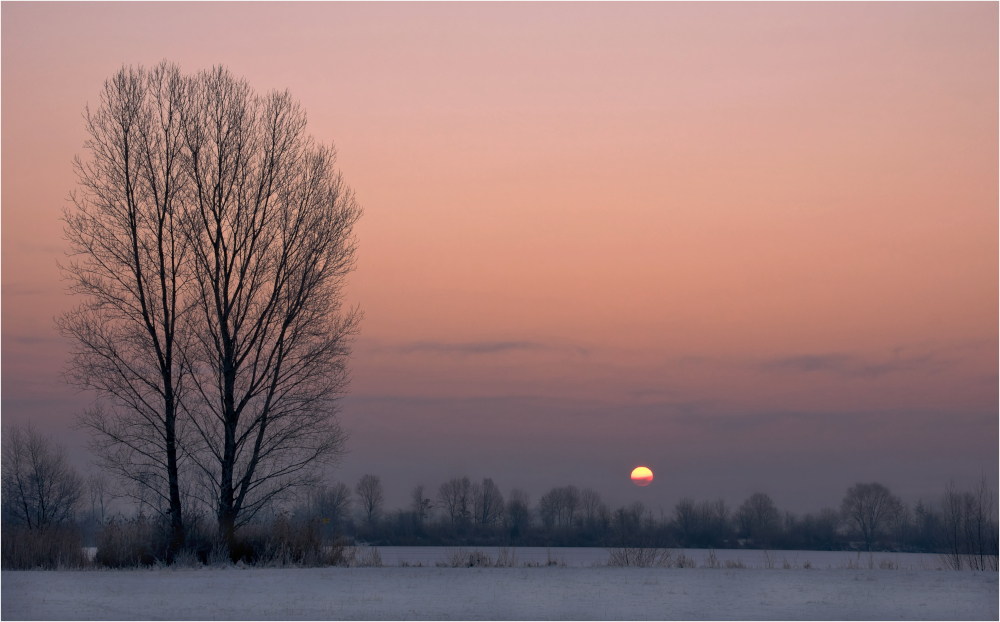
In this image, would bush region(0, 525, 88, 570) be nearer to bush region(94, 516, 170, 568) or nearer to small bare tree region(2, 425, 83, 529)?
bush region(94, 516, 170, 568)

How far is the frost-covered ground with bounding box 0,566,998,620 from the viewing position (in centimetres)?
990

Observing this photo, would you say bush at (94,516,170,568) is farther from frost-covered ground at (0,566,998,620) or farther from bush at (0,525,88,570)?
frost-covered ground at (0,566,998,620)

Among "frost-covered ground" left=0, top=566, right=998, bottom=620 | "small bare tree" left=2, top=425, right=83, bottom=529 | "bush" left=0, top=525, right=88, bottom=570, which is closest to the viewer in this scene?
"frost-covered ground" left=0, top=566, right=998, bottom=620

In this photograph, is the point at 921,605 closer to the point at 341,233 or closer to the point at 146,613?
the point at 146,613

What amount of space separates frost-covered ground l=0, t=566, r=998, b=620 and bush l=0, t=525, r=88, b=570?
1550 millimetres

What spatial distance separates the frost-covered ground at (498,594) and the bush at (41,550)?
1.55m

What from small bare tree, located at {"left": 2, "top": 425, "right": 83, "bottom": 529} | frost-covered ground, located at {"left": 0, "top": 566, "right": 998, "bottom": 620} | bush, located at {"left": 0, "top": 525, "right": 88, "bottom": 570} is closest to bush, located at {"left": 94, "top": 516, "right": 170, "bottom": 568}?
bush, located at {"left": 0, "top": 525, "right": 88, "bottom": 570}

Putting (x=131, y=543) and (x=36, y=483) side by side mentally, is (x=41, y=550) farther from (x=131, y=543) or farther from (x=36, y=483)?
(x=36, y=483)

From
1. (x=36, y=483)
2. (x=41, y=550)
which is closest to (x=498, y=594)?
(x=41, y=550)

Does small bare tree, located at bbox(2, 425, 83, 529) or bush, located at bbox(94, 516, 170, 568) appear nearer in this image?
bush, located at bbox(94, 516, 170, 568)

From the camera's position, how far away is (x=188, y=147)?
18.3m

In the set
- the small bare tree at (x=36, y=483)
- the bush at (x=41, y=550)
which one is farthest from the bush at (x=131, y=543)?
the small bare tree at (x=36, y=483)

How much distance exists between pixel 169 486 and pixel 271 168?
7468 mm

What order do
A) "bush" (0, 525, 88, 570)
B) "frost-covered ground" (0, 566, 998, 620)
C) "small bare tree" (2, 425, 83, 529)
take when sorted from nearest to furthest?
"frost-covered ground" (0, 566, 998, 620) < "bush" (0, 525, 88, 570) < "small bare tree" (2, 425, 83, 529)
